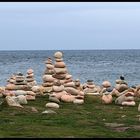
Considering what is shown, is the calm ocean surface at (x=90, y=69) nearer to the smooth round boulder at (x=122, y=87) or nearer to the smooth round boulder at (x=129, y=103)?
the smooth round boulder at (x=122, y=87)

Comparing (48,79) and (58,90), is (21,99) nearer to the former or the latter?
(58,90)

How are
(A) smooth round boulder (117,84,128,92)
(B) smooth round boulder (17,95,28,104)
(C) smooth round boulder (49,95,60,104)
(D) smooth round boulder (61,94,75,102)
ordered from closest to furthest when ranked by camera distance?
(B) smooth round boulder (17,95,28,104) → (C) smooth round boulder (49,95,60,104) → (D) smooth round boulder (61,94,75,102) → (A) smooth round boulder (117,84,128,92)

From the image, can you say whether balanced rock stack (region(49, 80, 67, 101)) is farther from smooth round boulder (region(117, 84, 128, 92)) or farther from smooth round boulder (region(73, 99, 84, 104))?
smooth round boulder (region(117, 84, 128, 92))

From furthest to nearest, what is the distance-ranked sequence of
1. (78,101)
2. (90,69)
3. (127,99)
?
(90,69) < (78,101) < (127,99)

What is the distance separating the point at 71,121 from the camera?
1508 centimetres

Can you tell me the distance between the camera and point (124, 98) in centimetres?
2002

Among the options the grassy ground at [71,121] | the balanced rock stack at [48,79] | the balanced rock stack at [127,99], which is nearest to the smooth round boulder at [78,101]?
the grassy ground at [71,121]

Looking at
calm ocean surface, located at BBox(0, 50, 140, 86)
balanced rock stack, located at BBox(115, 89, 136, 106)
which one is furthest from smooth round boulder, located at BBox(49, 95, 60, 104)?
calm ocean surface, located at BBox(0, 50, 140, 86)

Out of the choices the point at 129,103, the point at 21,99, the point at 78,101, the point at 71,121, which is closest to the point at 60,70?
the point at 78,101

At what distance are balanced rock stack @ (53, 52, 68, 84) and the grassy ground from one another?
217cm

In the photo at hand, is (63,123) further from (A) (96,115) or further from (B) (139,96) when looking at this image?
(B) (139,96)

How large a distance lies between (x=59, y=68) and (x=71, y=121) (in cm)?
654

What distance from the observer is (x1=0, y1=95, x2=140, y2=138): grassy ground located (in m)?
12.9

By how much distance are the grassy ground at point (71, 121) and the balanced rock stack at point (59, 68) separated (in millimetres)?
2172
